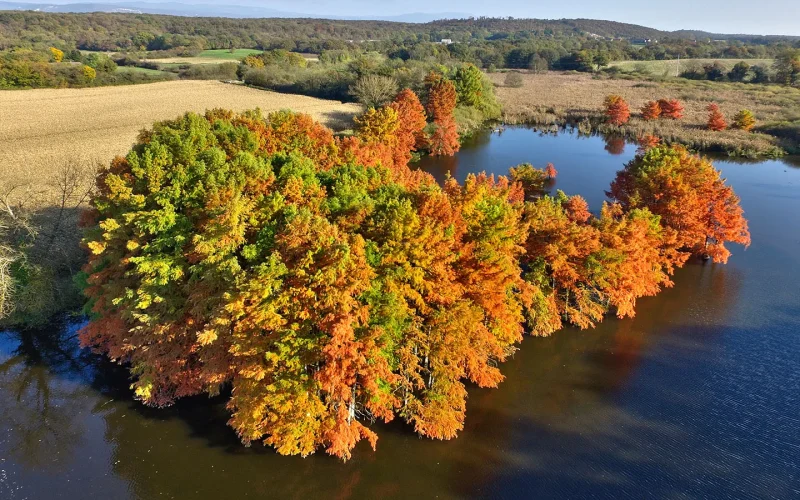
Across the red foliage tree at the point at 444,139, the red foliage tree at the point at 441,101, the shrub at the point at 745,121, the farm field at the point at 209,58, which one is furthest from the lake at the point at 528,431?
→ the farm field at the point at 209,58

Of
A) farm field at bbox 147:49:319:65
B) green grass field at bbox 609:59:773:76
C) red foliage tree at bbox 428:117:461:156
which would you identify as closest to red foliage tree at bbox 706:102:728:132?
red foliage tree at bbox 428:117:461:156

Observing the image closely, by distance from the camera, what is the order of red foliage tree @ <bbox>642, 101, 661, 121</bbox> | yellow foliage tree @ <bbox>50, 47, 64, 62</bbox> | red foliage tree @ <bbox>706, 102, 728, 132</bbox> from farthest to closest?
yellow foliage tree @ <bbox>50, 47, 64, 62</bbox>
red foliage tree @ <bbox>642, 101, 661, 121</bbox>
red foliage tree @ <bbox>706, 102, 728, 132</bbox>

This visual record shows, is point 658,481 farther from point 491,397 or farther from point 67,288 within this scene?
point 67,288

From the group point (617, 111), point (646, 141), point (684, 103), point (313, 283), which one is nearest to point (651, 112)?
point (617, 111)

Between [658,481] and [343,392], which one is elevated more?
[343,392]

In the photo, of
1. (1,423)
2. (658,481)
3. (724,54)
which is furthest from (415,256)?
(724,54)

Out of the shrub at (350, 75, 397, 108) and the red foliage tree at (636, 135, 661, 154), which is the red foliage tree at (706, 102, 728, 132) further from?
the shrub at (350, 75, 397, 108)

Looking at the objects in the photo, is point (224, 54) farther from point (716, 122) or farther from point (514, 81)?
point (716, 122)
